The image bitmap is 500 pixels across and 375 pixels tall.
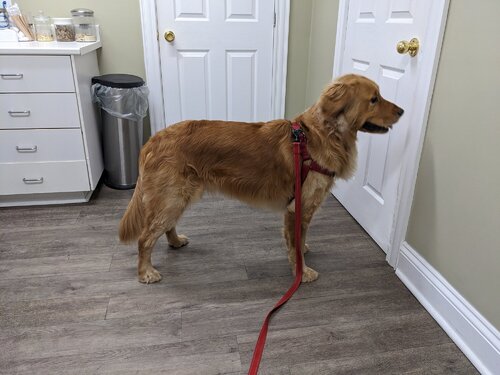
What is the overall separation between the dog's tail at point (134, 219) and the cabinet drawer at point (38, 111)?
37.3 inches

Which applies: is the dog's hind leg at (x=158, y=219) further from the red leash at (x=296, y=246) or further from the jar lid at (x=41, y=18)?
the jar lid at (x=41, y=18)

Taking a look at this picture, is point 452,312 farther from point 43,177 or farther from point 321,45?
point 43,177

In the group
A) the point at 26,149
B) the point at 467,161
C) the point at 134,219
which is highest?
the point at 467,161

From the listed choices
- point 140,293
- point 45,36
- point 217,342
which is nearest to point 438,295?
point 217,342

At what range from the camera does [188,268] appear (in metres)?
1.93

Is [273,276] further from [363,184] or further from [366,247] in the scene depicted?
[363,184]

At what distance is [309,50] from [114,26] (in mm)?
1542

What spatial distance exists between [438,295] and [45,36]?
295cm

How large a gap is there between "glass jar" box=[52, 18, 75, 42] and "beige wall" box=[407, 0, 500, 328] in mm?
2458

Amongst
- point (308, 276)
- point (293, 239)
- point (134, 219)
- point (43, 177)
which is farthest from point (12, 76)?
point (308, 276)

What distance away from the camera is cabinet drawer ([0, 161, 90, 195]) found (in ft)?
7.87

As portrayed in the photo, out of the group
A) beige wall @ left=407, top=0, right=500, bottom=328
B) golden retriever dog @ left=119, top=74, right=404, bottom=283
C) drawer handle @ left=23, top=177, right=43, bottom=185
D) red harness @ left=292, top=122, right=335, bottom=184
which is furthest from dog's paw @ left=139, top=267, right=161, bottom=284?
beige wall @ left=407, top=0, right=500, bottom=328

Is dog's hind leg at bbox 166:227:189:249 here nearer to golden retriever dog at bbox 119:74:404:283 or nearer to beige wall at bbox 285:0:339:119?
golden retriever dog at bbox 119:74:404:283

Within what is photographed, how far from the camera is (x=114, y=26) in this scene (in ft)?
9.22
